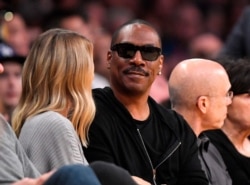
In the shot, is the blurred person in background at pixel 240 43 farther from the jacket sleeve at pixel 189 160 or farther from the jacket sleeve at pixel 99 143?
the jacket sleeve at pixel 99 143

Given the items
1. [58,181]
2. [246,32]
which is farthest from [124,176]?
[246,32]

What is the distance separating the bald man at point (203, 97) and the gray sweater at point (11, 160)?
69.1 inches

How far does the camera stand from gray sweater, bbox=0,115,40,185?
521 centimetres

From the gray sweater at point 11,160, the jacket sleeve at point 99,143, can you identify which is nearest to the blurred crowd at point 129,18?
the jacket sleeve at point 99,143

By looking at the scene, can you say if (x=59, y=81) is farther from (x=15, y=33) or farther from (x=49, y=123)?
(x=15, y=33)

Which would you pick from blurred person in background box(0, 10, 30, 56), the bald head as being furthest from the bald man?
blurred person in background box(0, 10, 30, 56)

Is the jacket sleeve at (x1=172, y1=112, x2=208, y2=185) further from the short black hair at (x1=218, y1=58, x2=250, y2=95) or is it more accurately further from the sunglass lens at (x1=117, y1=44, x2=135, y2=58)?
the short black hair at (x1=218, y1=58, x2=250, y2=95)

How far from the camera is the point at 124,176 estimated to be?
4859mm

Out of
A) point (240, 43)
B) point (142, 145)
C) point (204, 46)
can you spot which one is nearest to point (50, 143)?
point (142, 145)

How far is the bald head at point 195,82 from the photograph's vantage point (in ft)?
22.8

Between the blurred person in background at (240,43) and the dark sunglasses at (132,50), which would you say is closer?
the dark sunglasses at (132,50)

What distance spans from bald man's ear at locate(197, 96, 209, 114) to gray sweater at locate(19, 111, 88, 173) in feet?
4.49

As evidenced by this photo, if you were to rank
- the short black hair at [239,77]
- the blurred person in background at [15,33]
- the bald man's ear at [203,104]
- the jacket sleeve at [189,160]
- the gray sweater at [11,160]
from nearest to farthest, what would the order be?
the gray sweater at [11,160] < the jacket sleeve at [189,160] < the bald man's ear at [203,104] < the short black hair at [239,77] < the blurred person in background at [15,33]

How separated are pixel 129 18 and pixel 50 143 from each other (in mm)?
6119
